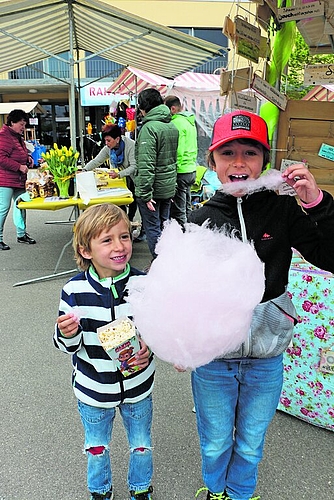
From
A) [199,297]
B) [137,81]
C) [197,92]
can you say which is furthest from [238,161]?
[137,81]

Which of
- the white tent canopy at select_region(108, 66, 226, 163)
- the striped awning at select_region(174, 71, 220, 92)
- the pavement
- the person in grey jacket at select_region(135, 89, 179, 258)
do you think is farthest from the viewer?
the striped awning at select_region(174, 71, 220, 92)

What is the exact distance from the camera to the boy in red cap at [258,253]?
4.54ft

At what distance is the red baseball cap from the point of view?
4.49 feet

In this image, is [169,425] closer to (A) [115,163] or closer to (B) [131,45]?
(A) [115,163]

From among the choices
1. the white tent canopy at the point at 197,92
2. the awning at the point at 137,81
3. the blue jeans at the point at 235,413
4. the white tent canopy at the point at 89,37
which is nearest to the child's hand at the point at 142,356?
the blue jeans at the point at 235,413

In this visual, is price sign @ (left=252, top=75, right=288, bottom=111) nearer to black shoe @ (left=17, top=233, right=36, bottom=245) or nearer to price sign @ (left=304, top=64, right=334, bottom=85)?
price sign @ (left=304, top=64, right=334, bottom=85)

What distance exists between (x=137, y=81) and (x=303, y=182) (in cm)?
1021

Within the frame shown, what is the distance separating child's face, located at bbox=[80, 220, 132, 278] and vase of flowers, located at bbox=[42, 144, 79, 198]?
317 centimetres

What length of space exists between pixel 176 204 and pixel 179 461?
158 inches

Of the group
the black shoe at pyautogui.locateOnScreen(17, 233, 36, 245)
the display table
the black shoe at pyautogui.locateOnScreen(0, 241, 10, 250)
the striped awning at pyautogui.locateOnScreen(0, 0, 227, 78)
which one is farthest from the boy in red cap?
the black shoe at pyautogui.locateOnScreen(17, 233, 36, 245)

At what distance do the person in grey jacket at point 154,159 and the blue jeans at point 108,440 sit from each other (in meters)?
3.05

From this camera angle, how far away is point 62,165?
4.59 meters

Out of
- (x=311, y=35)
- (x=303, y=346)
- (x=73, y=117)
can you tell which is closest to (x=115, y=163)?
(x=73, y=117)

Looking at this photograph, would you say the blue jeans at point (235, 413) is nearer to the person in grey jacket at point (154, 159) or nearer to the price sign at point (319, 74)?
the price sign at point (319, 74)
